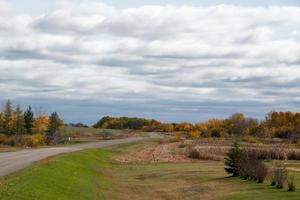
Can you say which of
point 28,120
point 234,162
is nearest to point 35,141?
point 28,120

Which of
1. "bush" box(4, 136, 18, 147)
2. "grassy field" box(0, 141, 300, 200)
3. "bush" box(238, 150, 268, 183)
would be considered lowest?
"grassy field" box(0, 141, 300, 200)

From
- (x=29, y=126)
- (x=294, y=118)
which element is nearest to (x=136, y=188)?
(x=29, y=126)

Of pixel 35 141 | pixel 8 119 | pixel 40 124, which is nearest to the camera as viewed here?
pixel 35 141

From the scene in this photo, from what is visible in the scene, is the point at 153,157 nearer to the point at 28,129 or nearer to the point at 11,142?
the point at 11,142

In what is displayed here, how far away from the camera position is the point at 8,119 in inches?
4496

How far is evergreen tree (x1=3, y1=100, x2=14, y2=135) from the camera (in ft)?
360

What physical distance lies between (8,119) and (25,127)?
6427mm

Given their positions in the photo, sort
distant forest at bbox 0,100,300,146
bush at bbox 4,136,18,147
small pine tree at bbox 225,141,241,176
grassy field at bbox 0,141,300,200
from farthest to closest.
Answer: distant forest at bbox 0,100,300,146 → bush at bbox 4,136,18,147 → small pine tree at bbox 225,141,241,176 → grassy field at bbox 0,141,300,200

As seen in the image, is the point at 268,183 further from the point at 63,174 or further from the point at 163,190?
the point at 63,174

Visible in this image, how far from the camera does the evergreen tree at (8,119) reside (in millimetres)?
109812

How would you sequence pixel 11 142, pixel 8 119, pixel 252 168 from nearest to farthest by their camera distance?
pixel 252 168
pixel 11 142
pixel 8 119

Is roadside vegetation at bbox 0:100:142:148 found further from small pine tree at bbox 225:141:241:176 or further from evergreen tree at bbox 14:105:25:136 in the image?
small pine tree at bbox 225:141:241:176

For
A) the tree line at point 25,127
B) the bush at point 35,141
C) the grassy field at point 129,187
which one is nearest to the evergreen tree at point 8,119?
the tree line at point 25,127

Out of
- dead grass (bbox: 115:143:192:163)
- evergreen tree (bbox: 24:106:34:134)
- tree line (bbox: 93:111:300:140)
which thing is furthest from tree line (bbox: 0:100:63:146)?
tree line (bbox: 93:111:300:140)
